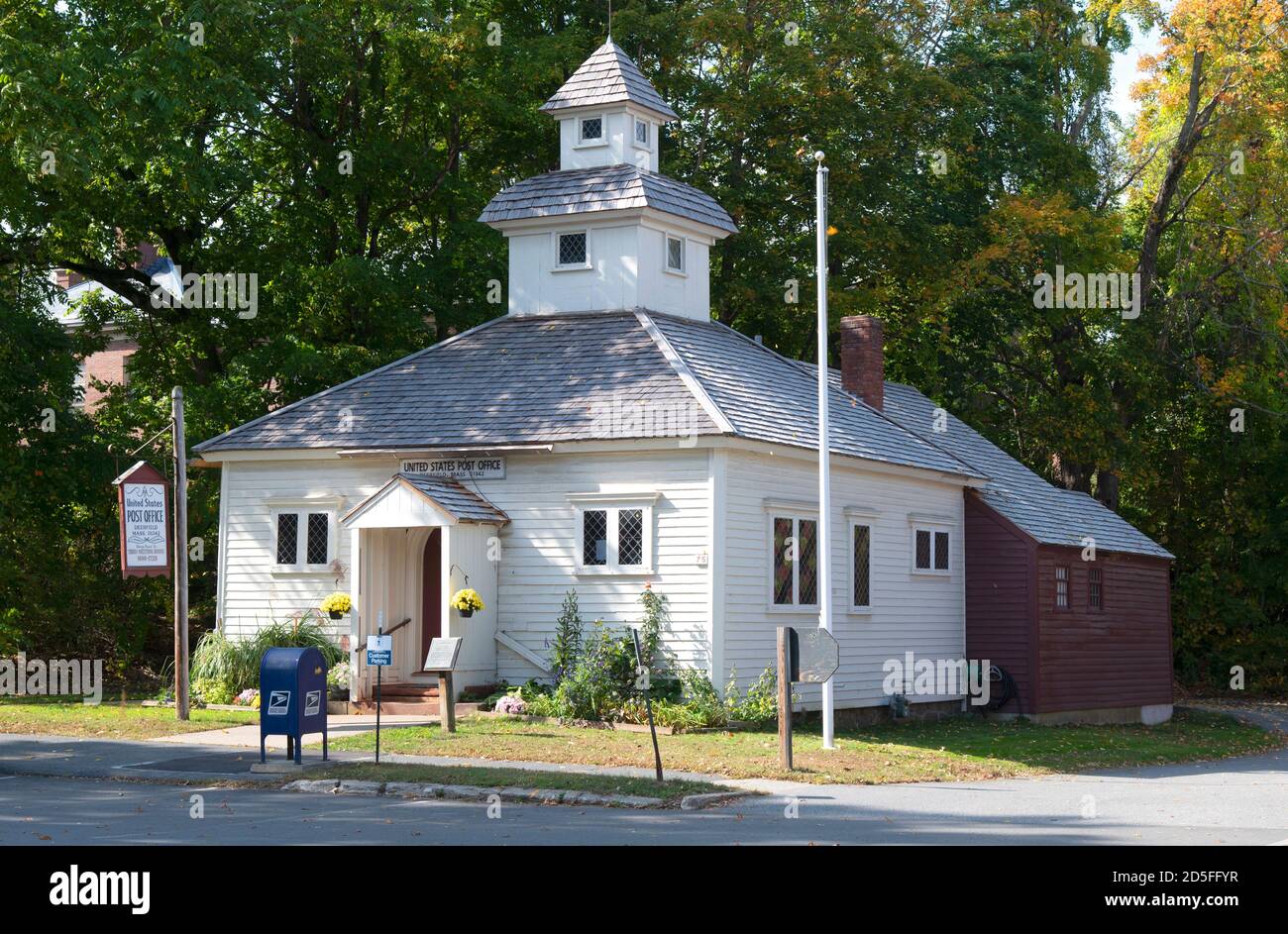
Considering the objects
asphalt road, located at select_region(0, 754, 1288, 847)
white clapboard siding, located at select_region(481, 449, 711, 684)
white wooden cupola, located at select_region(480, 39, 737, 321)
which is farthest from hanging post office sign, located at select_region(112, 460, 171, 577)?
white wooden cupola, located at select_region(480, 39, 737, 321)

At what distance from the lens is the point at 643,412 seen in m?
24.4

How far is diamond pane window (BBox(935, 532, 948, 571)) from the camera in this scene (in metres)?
30.1

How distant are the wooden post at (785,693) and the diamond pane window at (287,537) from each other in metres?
11.0

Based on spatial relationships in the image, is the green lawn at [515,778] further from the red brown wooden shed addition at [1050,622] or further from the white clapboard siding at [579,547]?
the red brown wooden shed addition at [1050,622]

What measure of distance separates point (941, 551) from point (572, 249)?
9.19 m

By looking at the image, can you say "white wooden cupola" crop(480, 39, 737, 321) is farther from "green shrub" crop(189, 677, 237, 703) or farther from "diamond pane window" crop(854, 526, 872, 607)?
"green shrub" crop(189, 677, 237, 703)

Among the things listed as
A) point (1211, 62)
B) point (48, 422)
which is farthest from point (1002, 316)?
point (48, 422)

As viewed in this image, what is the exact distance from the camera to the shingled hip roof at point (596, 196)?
28359 mm

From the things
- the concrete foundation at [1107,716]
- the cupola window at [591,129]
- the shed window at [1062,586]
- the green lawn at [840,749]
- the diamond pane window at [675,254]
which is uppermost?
the cupola window at [591,129]

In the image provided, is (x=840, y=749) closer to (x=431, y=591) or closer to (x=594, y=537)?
(x=594, y=537)

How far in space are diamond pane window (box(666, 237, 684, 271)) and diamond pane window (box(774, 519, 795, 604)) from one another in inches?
249

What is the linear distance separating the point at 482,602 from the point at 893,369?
21454 millimetres

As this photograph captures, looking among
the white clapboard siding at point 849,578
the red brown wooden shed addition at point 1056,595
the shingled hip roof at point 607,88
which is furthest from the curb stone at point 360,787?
the shingled hip roof at point 607,88

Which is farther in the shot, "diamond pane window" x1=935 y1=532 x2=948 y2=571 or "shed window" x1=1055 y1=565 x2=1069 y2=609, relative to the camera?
"shed window" x1=1055 y1=565 x2=1069 y2=609
